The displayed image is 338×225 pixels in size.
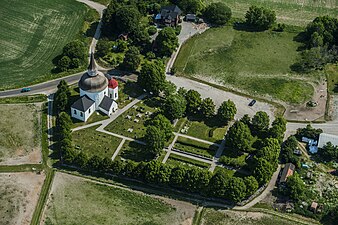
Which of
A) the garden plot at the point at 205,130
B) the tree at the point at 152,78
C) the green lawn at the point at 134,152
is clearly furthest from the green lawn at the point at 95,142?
the tree at the point at 152,78

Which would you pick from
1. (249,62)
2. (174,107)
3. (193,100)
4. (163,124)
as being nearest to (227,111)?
(193,100)

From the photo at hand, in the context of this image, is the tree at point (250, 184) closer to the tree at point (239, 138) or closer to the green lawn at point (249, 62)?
the tree at point (239, 138)

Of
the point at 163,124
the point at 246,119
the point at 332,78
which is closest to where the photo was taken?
the point at 163,124

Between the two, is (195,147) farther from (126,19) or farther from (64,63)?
(126,19)

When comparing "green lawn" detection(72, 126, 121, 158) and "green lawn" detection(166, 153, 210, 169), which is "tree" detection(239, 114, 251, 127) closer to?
"green lawn" detection(166, 153, 210, 169)

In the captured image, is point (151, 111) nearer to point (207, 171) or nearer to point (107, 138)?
point (107, 138)

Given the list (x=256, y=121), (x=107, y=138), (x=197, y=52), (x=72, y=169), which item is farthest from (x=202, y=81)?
(x=72, y=169)
